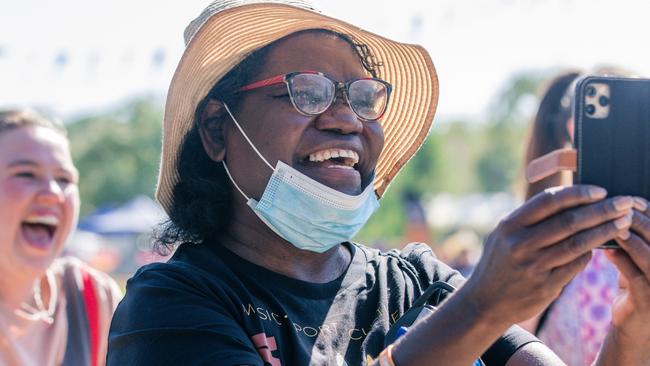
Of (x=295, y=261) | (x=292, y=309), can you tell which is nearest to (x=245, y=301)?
(x=292, y=309)

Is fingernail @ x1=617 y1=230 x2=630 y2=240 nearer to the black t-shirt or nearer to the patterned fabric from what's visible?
the black t-shirt

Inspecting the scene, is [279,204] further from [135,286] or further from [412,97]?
[412,97]

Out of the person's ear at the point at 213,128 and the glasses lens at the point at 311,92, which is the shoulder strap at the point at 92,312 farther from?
the glasses lens at the point at 311,92

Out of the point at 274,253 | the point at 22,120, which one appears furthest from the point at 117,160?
the point at 274,253

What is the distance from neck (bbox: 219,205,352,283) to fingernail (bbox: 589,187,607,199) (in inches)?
42.9

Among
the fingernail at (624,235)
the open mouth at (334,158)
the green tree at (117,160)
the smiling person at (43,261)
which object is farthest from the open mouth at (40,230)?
the green tree at (117,160)

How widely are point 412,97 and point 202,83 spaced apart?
783 mm

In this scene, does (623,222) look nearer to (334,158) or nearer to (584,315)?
(334,158)

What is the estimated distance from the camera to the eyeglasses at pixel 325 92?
8.27 ft

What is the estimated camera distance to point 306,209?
2564 mm

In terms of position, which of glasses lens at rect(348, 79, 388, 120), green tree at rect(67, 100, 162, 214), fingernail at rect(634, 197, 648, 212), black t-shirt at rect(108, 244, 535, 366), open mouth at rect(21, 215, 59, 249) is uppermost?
fingernail at rect(634, 197, 648, 212)

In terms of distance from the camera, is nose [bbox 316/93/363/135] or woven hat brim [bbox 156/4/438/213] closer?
nose [bbox 316/93/363/135]

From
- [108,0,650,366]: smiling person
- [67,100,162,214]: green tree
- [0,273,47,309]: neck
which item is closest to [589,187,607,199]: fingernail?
[108,0,650,366]: smiling person

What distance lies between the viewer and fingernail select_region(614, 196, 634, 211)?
1.61 metres
